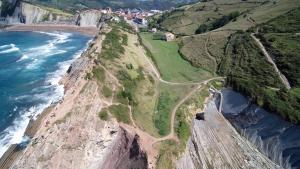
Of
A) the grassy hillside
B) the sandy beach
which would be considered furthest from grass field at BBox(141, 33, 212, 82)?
the sandy beach

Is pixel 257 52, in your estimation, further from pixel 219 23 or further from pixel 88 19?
pixel 88 19

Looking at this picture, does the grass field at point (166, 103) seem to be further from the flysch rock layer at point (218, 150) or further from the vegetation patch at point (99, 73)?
the vegetation patch at point (99, 73)

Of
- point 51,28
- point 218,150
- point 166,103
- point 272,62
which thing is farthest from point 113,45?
point 51,28

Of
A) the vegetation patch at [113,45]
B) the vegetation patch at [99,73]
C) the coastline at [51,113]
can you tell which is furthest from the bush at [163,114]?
the vegetation patch at [113,45]

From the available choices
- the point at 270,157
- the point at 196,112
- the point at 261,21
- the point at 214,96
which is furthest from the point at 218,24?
the point at 270,157

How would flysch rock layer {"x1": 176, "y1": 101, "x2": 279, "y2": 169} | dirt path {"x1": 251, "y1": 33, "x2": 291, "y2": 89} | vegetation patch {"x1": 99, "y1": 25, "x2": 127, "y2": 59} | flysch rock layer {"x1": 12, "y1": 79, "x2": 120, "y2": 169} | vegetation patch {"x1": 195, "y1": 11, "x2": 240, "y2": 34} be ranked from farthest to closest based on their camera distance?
vegetation patch {"x1": 195, "y1": 11, "x2": 240, "y2": 34} → vegetation patch {"x1": 99, "y1": 25, "x2": 127, "y2": 59} → dirt path {"x1": 251, "y1": 33, "x2": 291, "y2": 89} → flysch rock layer {"x1": 176, "y1": 101, "x2": 279, "y2": 169} → flysch rock layer {"x1": 12, "y1": 79, "x2": 120, "y2": 169}

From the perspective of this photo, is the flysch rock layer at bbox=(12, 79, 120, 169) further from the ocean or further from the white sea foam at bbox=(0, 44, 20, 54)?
the white sea foam at bbox=(0, 44, 20, 54)
